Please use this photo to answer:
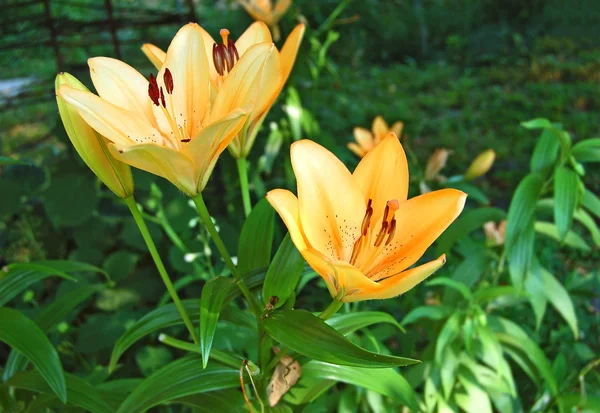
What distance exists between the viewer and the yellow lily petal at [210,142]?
0.46 metres

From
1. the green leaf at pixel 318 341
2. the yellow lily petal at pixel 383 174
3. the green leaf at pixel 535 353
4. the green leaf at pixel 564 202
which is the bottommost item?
the green leaf at pixel 535 353

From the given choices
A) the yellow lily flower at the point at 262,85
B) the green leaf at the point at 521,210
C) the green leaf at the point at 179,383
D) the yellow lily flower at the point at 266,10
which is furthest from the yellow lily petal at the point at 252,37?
the yellow lily flower at the point at 266,10

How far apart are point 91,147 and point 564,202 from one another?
0.69 metres

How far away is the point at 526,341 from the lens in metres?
1.04

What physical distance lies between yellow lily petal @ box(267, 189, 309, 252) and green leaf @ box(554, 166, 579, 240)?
0.53 m

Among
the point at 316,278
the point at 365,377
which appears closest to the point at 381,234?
the point at 365,377

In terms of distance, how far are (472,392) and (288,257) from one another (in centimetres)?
63

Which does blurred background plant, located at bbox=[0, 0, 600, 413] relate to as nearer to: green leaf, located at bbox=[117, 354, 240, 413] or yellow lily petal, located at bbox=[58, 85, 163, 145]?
green leaf, located at bbox=[117, 354, 240, 413]

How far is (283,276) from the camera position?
558mm

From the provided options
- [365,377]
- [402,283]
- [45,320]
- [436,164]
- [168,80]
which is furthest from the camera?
[436,164]

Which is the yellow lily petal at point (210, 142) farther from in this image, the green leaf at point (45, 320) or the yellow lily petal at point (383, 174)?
the green leaf at point (45, 320)

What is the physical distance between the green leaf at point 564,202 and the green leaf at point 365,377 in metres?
0.38

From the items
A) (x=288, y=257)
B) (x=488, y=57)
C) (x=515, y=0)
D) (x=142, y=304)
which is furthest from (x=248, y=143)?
(x=515, y=0)

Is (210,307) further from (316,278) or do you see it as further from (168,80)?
(316,278)
